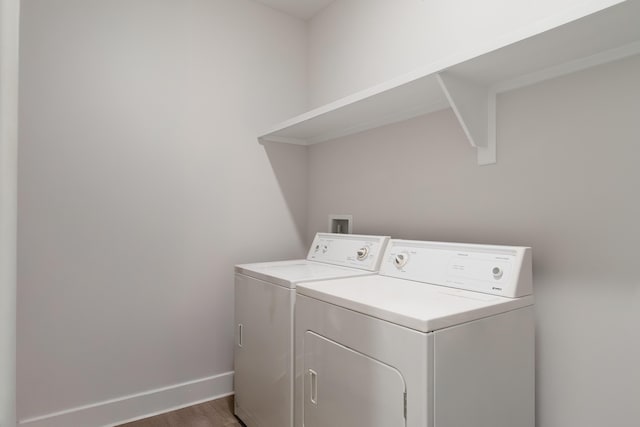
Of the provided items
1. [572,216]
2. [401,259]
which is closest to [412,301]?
[401,259]

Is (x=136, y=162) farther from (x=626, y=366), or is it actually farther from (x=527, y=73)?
(x=626, y=366)

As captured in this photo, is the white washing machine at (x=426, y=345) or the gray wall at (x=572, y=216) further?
the gray wall at (x=572, y=216)

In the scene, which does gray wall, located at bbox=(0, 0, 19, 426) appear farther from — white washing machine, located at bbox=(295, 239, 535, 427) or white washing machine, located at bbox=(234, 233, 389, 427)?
white washing machine, located at bbox=(234, 233, 389, 427)

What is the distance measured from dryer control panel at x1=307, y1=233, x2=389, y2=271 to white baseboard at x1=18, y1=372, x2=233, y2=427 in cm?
100

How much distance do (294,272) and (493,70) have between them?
1.21 m

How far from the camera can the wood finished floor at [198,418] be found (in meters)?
1.93

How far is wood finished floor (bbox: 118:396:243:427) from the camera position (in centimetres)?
193

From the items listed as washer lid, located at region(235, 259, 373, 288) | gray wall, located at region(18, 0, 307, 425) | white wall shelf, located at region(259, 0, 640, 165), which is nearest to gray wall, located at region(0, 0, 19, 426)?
washer lid, located at region(235, 259, 373, 288)

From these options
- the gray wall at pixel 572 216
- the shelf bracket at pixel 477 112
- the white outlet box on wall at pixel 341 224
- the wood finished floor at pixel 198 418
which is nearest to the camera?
the gray wall at pixel 572 216

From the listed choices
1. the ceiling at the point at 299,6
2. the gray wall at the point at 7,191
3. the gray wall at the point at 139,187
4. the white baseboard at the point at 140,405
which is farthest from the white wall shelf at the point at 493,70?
the white baseboard at the point at 140,405

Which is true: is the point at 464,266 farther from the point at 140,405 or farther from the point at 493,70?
the point at 140,405

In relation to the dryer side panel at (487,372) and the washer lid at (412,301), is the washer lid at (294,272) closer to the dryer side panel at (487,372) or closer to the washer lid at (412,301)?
the washer lid at (412,301)

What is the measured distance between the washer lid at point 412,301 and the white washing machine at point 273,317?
19cm

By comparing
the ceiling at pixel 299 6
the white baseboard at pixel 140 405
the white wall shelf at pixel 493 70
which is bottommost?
the white baseboard at pixel 140 405
